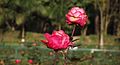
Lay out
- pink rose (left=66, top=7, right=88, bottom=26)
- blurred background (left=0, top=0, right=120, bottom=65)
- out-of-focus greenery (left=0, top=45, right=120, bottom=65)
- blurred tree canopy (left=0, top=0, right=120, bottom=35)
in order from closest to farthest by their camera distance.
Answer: pink rose (left=66, top=7, right=88, bottom=26) < out-of-focus greenery (left=0, top=45, right=120, bottom=65) < blurred tree canopy (left=0, top=0, right=120, bottom=35) < blurred background (left=0, top=0, right=120, bottom=65)

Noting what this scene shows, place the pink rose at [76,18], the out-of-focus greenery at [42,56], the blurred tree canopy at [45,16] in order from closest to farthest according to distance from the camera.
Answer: the pink rose at [76,18]
the out-of-focus greenery at [42,56]
the blurred tree canopy at [45,16]

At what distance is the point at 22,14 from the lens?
1506 inches

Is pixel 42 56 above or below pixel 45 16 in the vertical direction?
above

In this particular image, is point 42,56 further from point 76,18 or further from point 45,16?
point 45,16

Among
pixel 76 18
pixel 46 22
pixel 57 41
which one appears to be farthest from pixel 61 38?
pixel 46 22

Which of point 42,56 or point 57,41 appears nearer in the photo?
point 57,41

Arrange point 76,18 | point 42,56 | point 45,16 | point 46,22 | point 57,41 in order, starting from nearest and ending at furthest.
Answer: point 57,41 < point 76,18 < point 42,56 < point 45,16 < point 46,22

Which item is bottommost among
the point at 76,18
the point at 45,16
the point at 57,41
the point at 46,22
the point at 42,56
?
the point at 46,22

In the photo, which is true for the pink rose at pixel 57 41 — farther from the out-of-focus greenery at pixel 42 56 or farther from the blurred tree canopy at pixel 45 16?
the blurred tree canopy at pixel 45 16

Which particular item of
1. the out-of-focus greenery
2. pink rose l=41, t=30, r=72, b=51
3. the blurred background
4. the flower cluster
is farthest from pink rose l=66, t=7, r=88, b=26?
the blurred background

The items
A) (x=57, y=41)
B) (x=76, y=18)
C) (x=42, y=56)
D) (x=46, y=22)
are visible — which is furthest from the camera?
(x=46, y=22)

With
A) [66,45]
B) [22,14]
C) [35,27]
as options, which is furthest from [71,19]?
[35,27]

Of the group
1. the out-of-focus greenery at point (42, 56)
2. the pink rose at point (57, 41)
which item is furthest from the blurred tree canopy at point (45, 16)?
the pink rose at point (57, 41)

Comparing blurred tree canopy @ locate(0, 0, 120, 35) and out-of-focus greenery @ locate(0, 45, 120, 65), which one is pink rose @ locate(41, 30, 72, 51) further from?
blurred tree canopy @ locate(0, 0, 120, 35)
